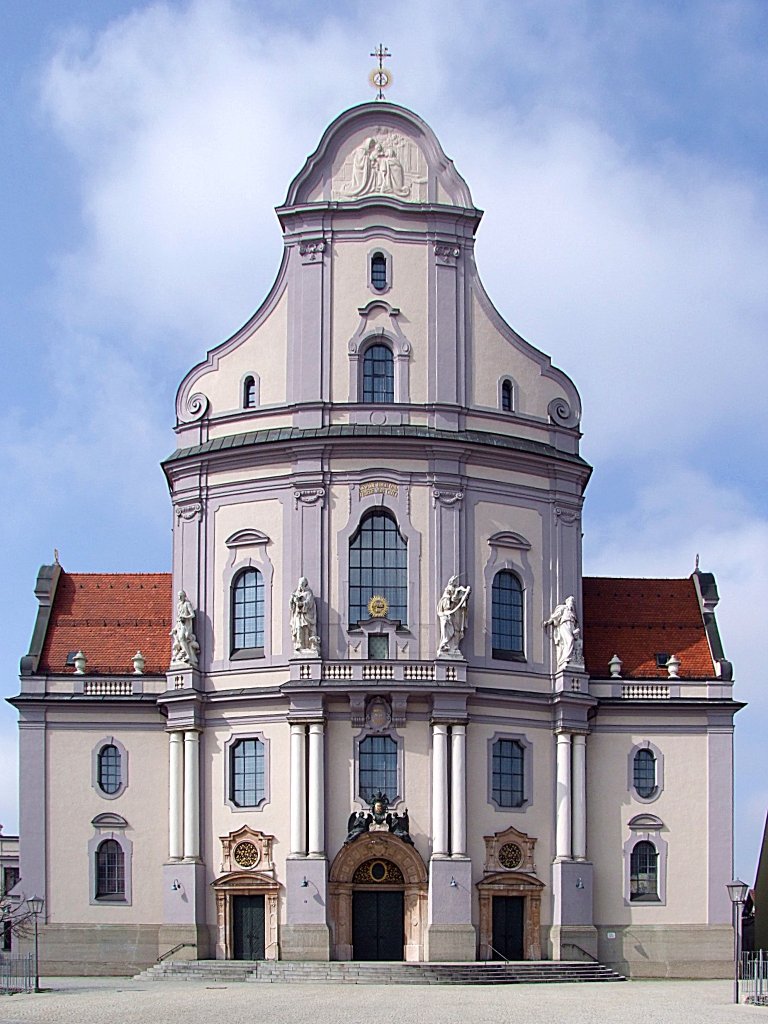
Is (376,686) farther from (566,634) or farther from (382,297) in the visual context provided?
(382,297)

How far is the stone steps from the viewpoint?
168 ft

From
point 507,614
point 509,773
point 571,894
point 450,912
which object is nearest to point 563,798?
point 509,773

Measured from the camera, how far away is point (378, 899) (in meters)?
55.7

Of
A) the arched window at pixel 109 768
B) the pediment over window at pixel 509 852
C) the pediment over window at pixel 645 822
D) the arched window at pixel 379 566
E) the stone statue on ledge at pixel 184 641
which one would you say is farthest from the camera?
the arched window at pixel 109 768

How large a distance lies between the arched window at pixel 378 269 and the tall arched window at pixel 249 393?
16.0 feet

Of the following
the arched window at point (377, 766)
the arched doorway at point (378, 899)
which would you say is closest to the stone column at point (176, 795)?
the arched doorway at point (378, 899)

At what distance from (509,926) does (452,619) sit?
30.0 ft

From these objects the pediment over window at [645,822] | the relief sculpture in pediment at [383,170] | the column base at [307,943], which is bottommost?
the column base at [307,943]

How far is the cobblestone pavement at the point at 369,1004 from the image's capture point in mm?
39188

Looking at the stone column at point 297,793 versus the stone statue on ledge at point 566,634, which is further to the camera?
the stone statue on ledge at point 566,634

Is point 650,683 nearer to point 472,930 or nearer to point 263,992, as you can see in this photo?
point 472,930

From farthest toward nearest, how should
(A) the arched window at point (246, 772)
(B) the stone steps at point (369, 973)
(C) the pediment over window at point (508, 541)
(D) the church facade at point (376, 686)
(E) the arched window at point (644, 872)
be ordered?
(E) the arched window at point (644, 872) < (C) the pediment over window at point (508, 541) < (A) the arched window at point (246, 772) < (D) the church facade at point (376, 686) < (B) the stone steps at point (369, 973)

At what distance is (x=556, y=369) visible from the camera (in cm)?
6094

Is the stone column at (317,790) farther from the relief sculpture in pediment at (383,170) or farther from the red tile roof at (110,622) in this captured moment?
the relief sculpture in pediment at (383,170)
